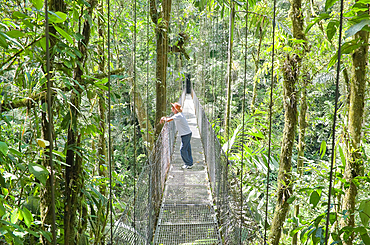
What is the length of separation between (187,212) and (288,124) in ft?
5.04

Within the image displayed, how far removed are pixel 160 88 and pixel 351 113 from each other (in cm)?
281

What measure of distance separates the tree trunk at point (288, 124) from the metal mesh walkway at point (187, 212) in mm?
658

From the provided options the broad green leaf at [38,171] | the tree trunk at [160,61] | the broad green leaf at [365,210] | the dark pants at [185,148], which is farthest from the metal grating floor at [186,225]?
the broad green leaf at [38,171]

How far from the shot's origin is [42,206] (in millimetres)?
1006

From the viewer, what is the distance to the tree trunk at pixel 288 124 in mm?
2215

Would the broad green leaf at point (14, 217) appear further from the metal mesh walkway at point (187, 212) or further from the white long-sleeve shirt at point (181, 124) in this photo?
the white long-sleeve shirt at point (181, 124)

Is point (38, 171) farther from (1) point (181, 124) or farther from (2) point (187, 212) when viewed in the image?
(1) point (181, 124)

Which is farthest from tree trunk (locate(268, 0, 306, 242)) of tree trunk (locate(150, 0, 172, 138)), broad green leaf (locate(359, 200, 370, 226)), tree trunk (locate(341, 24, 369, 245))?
tree trunk (locate(150, 0, 172, 138))

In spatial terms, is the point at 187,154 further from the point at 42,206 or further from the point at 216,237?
the point at 42,206

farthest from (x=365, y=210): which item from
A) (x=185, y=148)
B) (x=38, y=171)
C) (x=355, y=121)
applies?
(x=185, y=148)

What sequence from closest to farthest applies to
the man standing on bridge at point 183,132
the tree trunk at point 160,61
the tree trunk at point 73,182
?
the tree trunk at point 73,182 → the tree trunk at point 160,61 → the man standing on bridge at point 183,132

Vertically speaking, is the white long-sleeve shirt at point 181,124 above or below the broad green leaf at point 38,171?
below

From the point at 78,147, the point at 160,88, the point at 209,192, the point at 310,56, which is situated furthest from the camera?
the point at 160,88

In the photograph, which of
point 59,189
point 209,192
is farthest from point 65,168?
point 209,192
